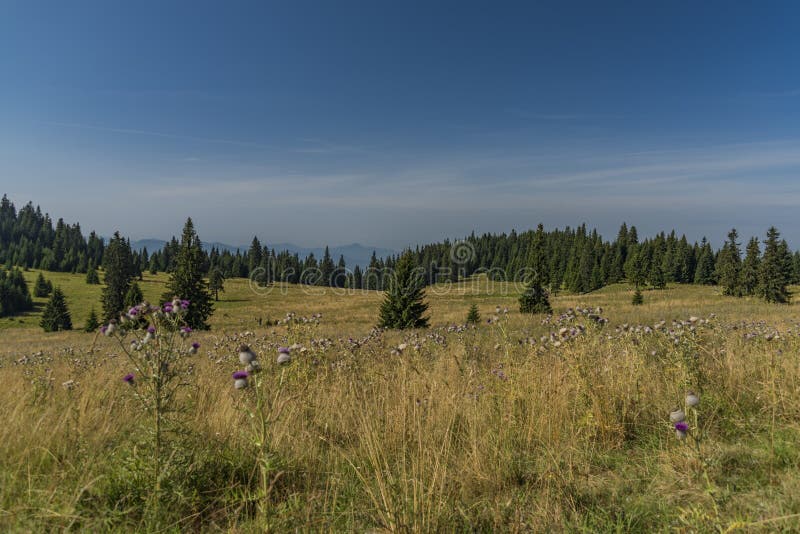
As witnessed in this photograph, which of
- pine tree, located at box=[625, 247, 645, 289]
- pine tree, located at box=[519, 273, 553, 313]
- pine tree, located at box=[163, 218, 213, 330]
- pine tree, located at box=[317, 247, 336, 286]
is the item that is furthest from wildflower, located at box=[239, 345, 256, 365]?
pine tree, located at box=[317, 247, 336, 286]

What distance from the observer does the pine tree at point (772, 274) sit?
138 ft

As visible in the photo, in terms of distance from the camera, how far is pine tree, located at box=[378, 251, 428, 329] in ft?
79.3

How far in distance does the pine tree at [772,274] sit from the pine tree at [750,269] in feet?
16.0

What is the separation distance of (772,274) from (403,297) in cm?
4504

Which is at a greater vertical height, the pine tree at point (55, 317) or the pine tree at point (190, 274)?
the pine tree at point (190, 274)

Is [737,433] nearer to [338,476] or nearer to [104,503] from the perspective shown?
[338,476]

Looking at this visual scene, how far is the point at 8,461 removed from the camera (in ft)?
8.31

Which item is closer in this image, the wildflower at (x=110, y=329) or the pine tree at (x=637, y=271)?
the wildflower at (x=110, y=329)

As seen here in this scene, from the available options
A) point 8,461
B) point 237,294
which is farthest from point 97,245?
point 8,461

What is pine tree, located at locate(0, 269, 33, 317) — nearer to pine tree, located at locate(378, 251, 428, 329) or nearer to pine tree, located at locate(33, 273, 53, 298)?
pine tree, located at locate(33, 273, 53, 298)

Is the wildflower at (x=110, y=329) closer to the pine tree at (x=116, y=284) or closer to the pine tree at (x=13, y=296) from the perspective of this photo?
the pine tree at (x=116, y=284)

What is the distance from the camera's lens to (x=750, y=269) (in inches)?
1939

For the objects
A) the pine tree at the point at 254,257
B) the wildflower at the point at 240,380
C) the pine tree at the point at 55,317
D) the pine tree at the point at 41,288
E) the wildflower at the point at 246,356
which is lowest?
the pine tree at the point at 55,317

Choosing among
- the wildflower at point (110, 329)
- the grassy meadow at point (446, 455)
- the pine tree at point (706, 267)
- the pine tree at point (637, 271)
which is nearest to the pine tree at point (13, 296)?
the grassy meadow at point (446, 455)
